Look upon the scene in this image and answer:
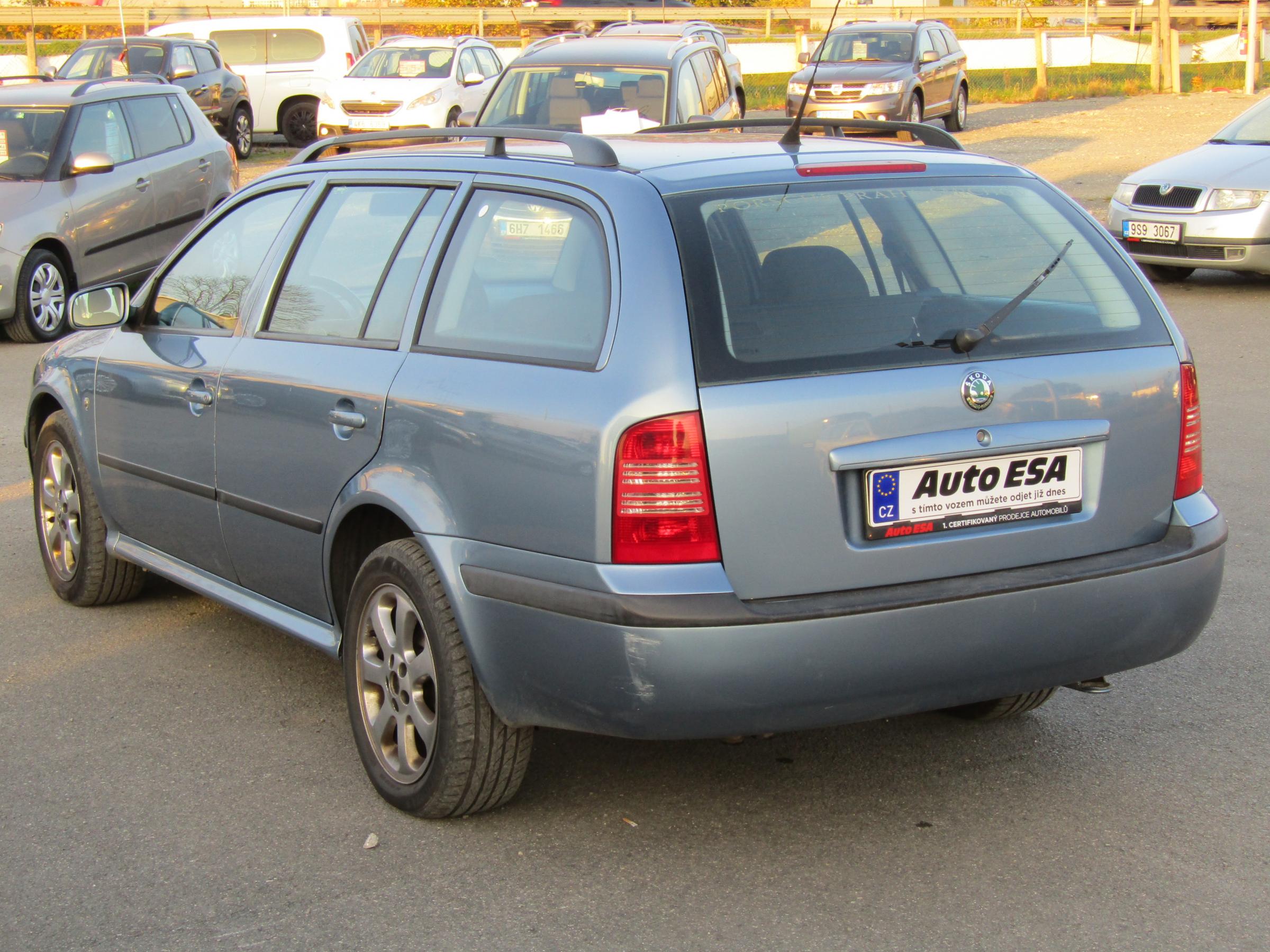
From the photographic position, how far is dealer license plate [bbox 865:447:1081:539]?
3.26 m

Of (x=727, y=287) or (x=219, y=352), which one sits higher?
(x=727, y=287)

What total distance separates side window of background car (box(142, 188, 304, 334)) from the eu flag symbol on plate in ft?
7.04

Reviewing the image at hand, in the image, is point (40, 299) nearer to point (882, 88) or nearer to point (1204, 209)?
point (1204, 209)

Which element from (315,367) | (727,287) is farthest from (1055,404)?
(315,367)

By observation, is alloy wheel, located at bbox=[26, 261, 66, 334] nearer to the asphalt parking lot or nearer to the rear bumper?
the asphalt parking lot

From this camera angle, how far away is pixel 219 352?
4.51 meters

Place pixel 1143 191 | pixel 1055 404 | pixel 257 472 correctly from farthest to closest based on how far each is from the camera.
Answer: pixel 1143 191 → pixel 257 472 → pixel 1055 404

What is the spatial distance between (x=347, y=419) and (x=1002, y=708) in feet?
6.53

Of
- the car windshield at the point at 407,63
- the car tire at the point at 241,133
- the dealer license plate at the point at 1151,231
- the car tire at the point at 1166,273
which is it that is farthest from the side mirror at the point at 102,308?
the car tire at the point at 241,133

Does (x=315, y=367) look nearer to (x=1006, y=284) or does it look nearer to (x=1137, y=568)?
(x=1006, y=284)

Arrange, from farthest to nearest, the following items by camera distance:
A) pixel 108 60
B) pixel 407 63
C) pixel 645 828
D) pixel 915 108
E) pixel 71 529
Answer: pixel 915 108, pixel 108 60, pixel 407 63, pixel 71 529, pixel 645 828

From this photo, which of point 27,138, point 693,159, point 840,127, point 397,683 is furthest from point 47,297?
point 693,159

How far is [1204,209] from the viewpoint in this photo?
12.1 m

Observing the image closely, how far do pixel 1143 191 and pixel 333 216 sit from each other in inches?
386
